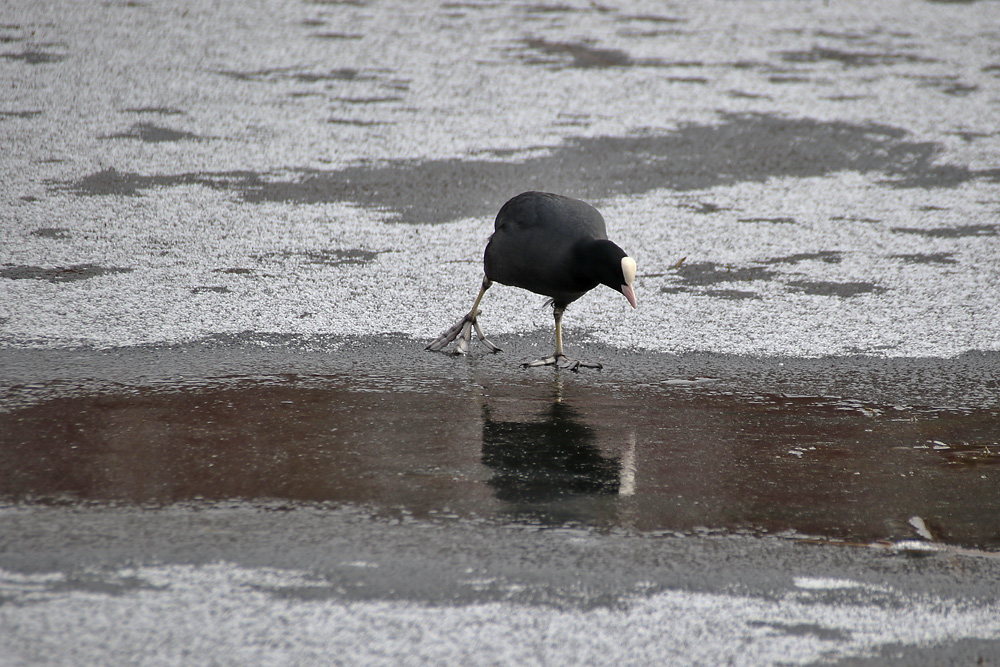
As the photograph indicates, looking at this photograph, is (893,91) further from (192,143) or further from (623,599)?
(623,599)

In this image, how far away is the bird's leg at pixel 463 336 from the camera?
405 centimetres

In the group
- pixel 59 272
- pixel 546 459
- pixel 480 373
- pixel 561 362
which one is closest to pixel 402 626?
pixel 546 459

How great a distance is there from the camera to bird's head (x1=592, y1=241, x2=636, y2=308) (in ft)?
12.0

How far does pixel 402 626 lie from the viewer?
7.30ft

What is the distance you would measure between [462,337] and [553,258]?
56cm

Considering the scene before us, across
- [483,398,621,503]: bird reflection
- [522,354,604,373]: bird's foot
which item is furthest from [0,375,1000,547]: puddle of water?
[522,354,604,373]: bird's foot

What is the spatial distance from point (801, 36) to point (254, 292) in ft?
25.6

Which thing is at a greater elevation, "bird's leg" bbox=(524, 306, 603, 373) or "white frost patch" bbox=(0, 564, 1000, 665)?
"white frost patch" bbox=(0, 564, 1000, 665)

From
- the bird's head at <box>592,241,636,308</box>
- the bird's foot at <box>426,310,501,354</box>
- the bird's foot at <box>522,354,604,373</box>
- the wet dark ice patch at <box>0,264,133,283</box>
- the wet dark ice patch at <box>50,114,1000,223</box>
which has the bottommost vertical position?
the bird's foot at <box>522,354,604,373</box>

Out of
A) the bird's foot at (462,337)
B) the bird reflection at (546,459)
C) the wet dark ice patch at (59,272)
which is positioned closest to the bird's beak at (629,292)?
the bird reflection at (546,459)

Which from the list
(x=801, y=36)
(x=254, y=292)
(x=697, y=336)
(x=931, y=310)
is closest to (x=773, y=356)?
(x=697, y=336)

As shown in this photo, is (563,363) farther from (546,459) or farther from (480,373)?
(546,459)

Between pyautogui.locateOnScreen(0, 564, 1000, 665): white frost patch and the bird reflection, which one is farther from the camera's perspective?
the bird reflection

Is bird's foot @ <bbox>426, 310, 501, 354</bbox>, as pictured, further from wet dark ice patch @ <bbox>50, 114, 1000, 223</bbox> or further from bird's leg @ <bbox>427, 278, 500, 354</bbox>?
wet dark ice patch @ <bbox>50, 114, 1000, 223</bbox>
